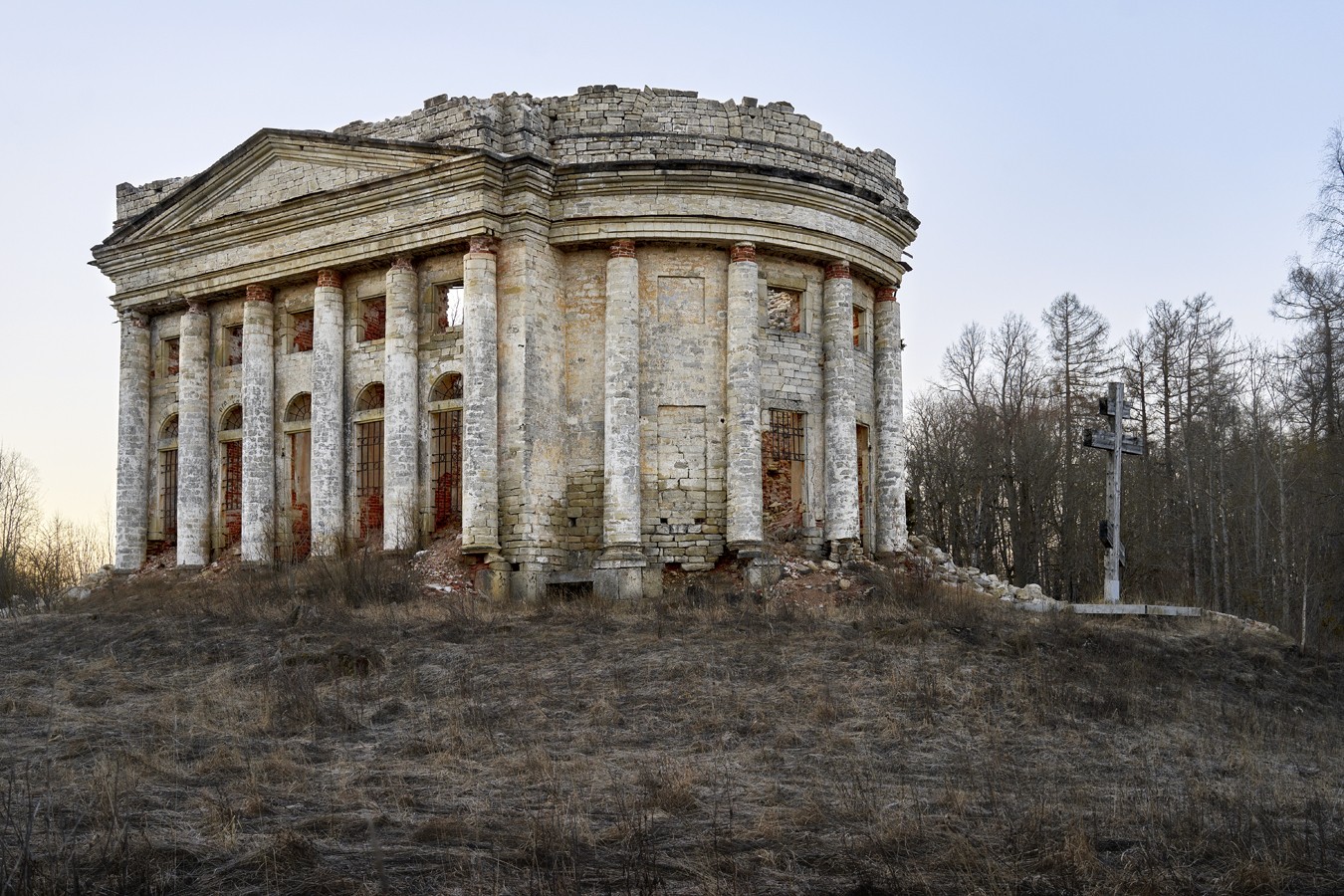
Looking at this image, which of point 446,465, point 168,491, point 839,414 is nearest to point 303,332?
point 446,465

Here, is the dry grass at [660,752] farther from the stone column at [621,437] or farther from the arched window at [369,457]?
the arched window at [369,457]

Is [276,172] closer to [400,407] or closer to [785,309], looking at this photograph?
[400,407]

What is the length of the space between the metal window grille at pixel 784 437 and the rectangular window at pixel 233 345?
35.3ft

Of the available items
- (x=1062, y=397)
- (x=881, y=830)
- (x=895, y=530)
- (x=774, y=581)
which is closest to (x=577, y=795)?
(x=881, y=830)

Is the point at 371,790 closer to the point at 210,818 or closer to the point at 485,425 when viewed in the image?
the point at 210,818

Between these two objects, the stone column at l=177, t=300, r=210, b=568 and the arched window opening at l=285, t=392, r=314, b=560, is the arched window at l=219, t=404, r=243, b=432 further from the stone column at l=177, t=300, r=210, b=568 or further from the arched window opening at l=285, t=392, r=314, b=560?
the arched window opening at l=285, t=392, r=314, b=560

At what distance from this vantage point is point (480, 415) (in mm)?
20703

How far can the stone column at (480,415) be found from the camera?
20656 millimetres

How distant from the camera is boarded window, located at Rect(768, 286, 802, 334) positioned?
74.4 ft

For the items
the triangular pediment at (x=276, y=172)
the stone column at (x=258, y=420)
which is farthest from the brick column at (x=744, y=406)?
the stone column at (x=258, y=420)

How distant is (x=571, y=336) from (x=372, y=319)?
4.20m

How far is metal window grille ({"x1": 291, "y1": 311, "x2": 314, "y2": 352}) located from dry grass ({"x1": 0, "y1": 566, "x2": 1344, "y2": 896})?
6.39 meters

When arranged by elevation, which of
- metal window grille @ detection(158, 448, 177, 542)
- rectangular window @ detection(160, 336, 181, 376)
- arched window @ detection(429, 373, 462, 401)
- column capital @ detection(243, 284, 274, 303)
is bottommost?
metal window grille @ detection(158, 448, 177, 542)

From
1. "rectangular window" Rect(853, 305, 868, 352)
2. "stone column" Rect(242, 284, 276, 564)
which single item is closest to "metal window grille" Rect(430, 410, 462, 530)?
"stone column" Rect(242, 284, 276, 564)
